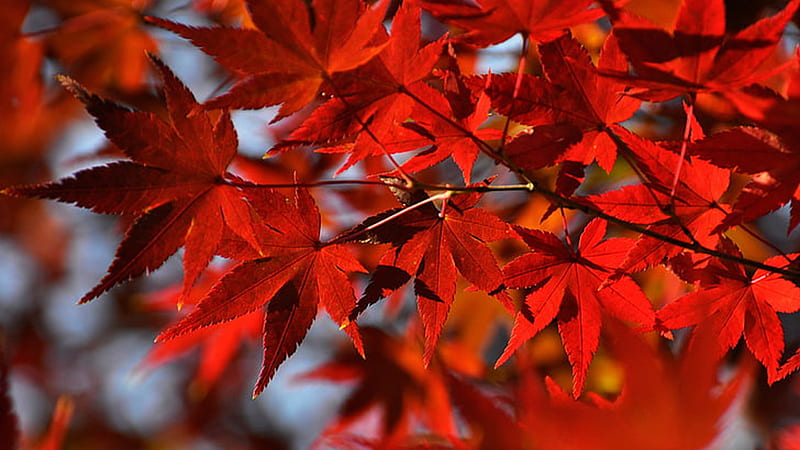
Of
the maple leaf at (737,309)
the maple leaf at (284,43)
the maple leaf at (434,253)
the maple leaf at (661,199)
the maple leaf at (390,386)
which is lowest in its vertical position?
the maple leaf at (390,386)

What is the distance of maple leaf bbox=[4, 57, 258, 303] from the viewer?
1.75ft

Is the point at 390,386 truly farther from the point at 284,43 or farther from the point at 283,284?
the point at 284,43

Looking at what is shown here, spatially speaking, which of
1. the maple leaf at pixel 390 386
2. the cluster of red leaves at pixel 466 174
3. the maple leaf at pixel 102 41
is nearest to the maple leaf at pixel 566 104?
the cluster of red leaves at pixel 466 174

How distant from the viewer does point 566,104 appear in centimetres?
59

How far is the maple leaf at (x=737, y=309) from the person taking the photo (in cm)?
62

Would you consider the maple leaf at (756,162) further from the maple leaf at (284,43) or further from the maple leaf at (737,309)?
the maple leaf at (284,43)

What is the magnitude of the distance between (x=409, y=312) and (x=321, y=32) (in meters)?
2.20

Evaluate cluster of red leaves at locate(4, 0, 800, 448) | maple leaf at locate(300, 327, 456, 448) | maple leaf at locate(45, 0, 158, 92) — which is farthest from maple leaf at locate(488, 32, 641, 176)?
maple leaf at locate(45, 0, 158, 92)

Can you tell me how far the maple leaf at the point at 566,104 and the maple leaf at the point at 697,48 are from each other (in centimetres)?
4

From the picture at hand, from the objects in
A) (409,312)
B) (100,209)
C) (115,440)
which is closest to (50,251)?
(115,440)

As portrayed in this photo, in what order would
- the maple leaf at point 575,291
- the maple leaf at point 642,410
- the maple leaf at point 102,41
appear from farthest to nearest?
the maple leaf at point 102,41
the maple leaf at point 575,291
the maple leaf at point 642,410

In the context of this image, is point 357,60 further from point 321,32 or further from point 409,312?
point 409,312

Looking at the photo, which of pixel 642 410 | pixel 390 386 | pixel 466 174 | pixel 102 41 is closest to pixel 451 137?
pixel 466 174

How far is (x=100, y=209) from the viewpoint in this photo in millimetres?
539
